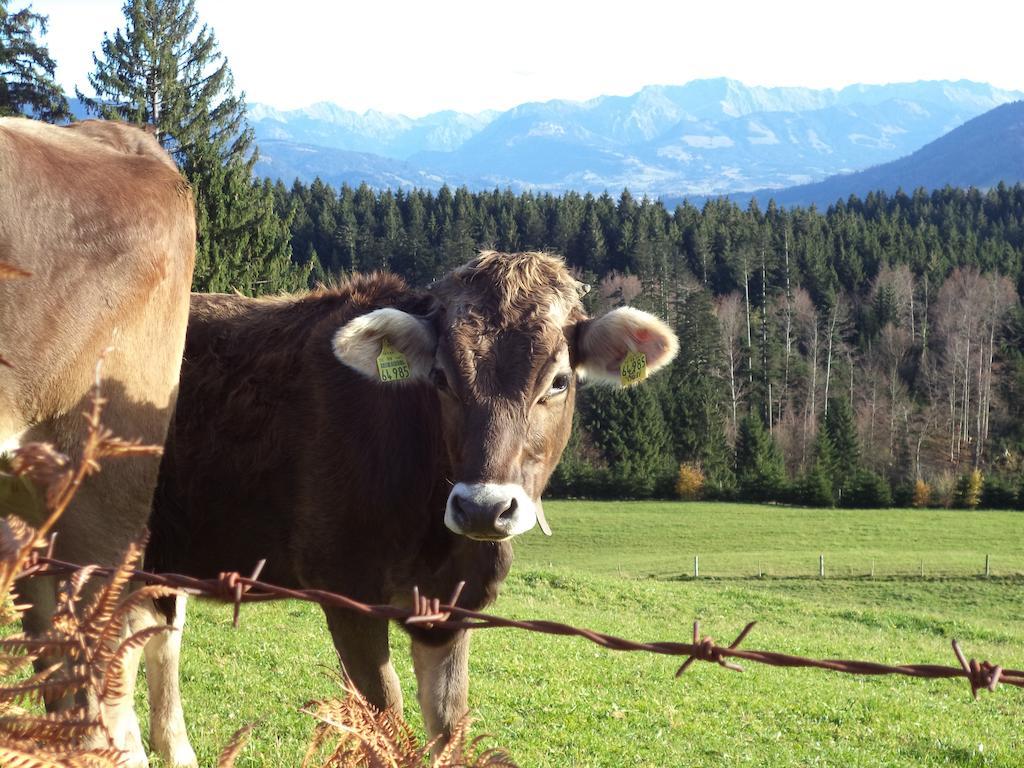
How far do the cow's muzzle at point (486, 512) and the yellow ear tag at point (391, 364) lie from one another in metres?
Answer: 1.00

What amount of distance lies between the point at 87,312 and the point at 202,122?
37342 mm

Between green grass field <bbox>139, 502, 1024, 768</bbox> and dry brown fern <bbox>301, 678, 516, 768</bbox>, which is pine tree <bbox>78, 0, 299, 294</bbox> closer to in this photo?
green grass field <bbox>139, 502, 1024, 768</bbox>

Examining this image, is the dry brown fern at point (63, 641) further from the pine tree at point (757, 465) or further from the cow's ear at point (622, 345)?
the pine tree at point (757, 465)

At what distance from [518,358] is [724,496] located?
238ft

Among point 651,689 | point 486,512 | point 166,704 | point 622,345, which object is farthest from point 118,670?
point 651,689

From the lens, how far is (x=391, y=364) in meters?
5.00

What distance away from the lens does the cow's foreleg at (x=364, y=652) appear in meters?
4.64

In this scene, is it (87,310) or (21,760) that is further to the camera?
(87,310)

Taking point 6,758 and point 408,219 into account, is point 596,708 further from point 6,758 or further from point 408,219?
point 408,219

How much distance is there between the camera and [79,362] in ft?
11.4

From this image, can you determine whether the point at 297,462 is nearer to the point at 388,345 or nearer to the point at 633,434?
the point at 388,345

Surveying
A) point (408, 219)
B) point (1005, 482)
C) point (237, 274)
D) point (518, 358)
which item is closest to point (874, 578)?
point (237, 274)

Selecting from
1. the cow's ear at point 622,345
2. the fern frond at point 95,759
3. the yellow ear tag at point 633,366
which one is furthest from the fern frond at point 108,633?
the yellow ear tag at point 633,366

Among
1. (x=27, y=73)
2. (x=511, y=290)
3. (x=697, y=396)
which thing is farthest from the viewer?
(x=697, y=396)
